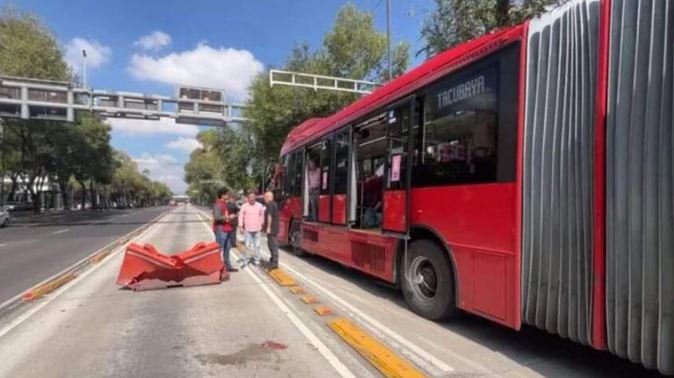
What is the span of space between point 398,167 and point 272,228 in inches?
203

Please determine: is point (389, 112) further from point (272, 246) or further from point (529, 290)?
point (272, 246)

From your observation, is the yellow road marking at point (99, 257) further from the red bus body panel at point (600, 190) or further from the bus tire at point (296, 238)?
the red bus body panel at point (600, 190)

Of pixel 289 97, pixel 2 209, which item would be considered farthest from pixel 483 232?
pixel 2 209

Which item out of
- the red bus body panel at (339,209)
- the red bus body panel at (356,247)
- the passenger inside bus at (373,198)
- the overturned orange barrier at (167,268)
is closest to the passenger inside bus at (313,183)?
the red bus body panel at (356,247)

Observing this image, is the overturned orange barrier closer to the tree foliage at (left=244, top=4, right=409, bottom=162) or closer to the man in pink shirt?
the man in pink shirt

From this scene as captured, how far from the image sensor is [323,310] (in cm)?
741

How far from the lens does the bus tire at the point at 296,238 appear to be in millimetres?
13541

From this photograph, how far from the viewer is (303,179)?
1251cm

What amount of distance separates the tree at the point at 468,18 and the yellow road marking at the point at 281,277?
6.50m

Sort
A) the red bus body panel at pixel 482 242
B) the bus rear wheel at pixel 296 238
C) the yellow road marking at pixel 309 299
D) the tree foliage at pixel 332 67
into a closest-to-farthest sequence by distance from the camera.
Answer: the red bus body panel at pixel 482 242, the yellow road marking at pixel 309 299, the bus rear wheel at pixel 296 238, the tree foliage at pixel 332 67

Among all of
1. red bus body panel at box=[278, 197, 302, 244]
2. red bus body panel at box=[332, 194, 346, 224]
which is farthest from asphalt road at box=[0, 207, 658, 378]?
red bus body panel at box=[278, 197, 302, 244]

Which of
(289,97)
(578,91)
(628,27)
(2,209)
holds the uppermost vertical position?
(289,97)

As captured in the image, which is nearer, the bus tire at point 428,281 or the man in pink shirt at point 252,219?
the bus tire at point 428,281

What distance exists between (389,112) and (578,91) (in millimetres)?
3498
